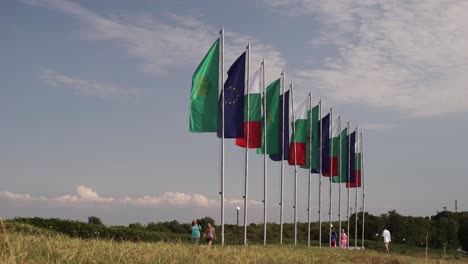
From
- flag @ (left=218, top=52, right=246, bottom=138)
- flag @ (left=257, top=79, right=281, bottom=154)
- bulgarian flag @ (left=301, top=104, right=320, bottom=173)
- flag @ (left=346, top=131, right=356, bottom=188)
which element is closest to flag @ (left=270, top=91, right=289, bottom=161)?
flag @ (left=257, top=79, right=281, bottom=154)

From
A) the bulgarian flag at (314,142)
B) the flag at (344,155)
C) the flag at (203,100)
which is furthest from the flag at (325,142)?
the flag at (203,100)

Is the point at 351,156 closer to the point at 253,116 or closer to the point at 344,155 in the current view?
the point at 344,155

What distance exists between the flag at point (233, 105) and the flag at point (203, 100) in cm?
170

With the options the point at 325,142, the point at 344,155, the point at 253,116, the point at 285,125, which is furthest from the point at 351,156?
the point at 253,116

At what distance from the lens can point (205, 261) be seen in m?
14.0

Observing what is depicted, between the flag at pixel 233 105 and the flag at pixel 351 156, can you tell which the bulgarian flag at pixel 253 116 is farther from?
the flag at pixel 351 156

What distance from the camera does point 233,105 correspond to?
32.7 metres

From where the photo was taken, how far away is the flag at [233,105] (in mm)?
32531

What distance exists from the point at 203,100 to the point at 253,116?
20.4 ft

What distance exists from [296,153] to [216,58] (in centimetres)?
1485

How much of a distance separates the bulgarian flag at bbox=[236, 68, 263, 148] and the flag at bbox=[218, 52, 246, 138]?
6.33 feet

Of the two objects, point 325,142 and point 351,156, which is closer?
point 325,142

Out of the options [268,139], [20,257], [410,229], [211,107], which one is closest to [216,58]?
[211,107]

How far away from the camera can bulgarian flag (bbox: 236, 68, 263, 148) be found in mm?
35312
